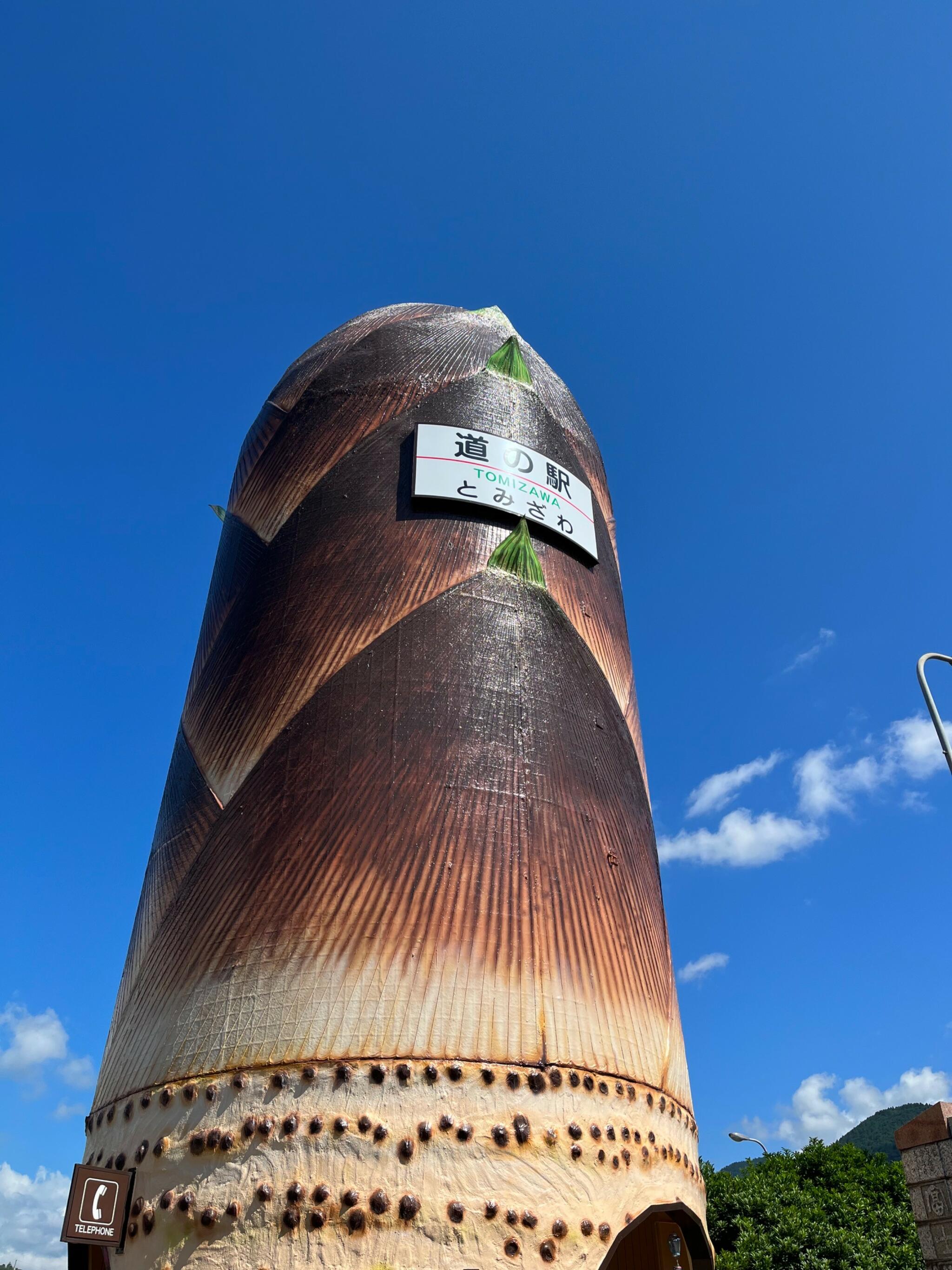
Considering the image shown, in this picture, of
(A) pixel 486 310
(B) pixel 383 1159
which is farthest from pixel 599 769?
(A) pixel 486 310

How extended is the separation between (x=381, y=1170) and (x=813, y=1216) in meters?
22.7

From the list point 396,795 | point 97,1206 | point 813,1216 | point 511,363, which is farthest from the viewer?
point 813,1216

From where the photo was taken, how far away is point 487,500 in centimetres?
1103

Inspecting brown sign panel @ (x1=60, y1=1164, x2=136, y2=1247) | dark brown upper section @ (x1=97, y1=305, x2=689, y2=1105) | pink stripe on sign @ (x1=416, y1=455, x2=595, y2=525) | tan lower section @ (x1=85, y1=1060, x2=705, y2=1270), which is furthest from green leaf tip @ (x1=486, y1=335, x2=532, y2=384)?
brown sign panel @ (x1=60, y1=1164, x2=136, y2=1247)

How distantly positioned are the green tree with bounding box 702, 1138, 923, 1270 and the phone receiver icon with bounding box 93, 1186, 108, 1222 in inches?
813

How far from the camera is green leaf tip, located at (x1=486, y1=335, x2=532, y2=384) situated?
500 inches

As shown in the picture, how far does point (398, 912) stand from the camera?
7.97 metres

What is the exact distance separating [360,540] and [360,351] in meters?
3.65

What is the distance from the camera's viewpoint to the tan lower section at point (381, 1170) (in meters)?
6.68

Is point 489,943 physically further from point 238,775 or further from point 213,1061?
point 238,775

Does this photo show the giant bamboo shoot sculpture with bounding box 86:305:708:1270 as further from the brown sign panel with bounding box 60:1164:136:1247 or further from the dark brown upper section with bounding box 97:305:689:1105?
the brown sign panel with bounding box 60:1164:136:1247

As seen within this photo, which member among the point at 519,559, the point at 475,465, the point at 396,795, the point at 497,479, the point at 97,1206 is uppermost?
the point at 475,465

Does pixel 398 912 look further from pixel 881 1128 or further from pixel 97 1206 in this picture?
pixel 881 1128

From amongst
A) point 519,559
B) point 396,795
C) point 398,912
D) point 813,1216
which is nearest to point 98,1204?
point 398,912
